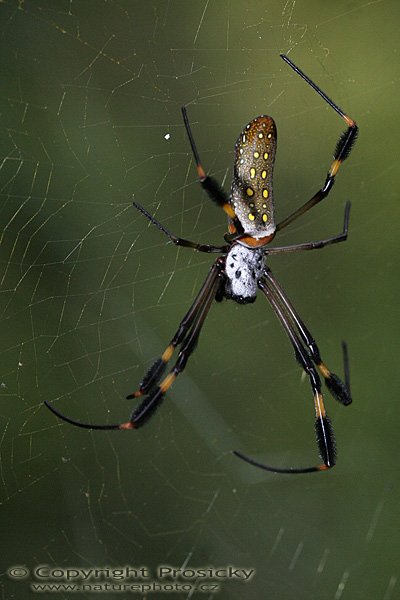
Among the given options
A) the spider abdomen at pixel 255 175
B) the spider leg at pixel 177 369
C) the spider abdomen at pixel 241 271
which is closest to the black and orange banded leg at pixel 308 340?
the spider abdomen at pixel 241 271

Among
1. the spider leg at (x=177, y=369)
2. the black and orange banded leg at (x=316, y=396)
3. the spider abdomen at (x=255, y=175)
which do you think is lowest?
the black and orange banded leg at (x=316, y=396)

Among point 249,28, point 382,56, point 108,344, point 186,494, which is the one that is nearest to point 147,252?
point 108,344

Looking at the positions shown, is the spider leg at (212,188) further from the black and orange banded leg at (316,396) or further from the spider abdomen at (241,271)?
the black and orange banded leg at (316,396)

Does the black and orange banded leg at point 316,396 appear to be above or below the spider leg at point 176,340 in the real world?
below

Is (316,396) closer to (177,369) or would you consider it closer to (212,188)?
(177,369)

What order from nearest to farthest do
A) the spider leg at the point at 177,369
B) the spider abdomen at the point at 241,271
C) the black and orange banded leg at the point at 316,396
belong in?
the spider leg at the point at 177,369 → the spider abdomen at the point at 241,271 → the black and orange banded leg at the point at 316,396

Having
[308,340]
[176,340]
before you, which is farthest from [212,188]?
[308,340]

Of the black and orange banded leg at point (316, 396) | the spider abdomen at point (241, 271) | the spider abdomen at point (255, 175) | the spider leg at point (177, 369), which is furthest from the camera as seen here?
the black and orange banded leg at point (316, 396)

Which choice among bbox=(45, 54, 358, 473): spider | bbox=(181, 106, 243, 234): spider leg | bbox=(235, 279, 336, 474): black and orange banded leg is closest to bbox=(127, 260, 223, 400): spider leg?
bbox=(45, 54, 358, 473): spider
